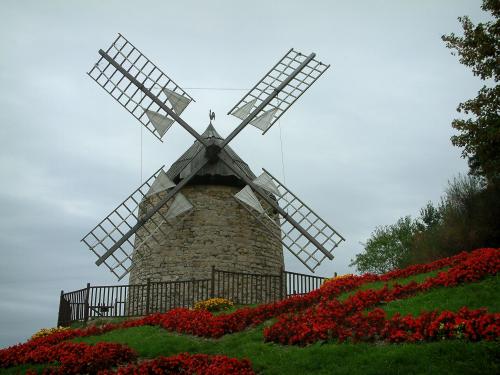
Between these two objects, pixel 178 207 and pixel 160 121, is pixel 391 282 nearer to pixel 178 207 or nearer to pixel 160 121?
pixel 178 207

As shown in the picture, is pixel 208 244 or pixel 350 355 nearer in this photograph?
pixel 350 355

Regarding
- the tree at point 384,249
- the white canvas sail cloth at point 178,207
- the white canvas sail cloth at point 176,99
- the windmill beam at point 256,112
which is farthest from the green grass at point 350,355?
the tree at point 384,249

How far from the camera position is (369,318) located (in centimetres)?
1157

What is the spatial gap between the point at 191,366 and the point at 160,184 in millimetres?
12081

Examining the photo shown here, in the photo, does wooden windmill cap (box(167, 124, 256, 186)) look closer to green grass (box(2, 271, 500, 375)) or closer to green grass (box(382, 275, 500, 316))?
green grass (box(2, 271, 500, 375))

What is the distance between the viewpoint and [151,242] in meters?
22.6

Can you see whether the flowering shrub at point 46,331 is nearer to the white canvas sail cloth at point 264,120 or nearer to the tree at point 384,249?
the white canvas sail cloth at point 264,120

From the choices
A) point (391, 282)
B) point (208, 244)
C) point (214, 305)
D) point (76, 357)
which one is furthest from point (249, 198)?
point (76, 357)

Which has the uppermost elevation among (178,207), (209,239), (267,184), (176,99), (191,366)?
(176,99)

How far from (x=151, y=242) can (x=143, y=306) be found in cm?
250

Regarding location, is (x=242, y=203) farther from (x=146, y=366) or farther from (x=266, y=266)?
(x=146, y=366)

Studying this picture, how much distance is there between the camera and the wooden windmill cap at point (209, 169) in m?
22.7

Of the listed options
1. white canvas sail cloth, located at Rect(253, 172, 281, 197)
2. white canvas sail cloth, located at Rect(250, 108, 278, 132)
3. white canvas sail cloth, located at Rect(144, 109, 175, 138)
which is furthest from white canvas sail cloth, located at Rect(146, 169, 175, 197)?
white canvas sail cloth, located at Rect(250, 108, 278, 132)

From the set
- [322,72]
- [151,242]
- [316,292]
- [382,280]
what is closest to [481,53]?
[322,72]
